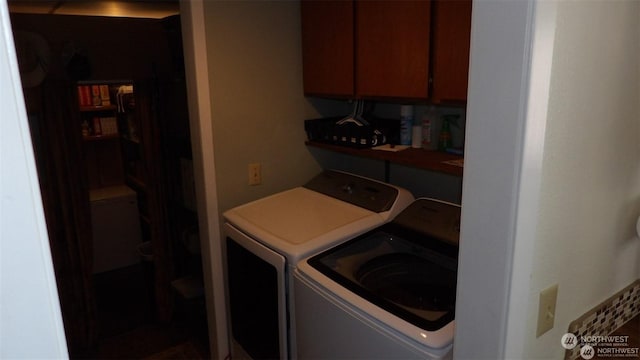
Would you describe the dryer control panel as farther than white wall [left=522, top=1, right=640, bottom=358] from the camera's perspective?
Yes

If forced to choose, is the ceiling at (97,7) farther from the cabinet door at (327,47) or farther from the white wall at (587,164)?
the white wall at (587,164)

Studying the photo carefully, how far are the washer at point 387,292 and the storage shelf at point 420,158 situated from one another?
0.20m

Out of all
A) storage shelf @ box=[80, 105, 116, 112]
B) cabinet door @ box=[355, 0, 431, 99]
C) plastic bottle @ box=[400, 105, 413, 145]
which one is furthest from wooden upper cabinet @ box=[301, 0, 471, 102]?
storage shelf @ box=[80, 105, 116, 112]

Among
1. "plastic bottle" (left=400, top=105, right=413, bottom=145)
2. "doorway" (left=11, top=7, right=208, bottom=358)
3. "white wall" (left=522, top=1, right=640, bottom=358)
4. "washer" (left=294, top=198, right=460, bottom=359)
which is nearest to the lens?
"white wall" (left=522, top=1, right=640, bottom=358)

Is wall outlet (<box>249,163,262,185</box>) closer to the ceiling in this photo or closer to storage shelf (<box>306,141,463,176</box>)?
storage shelf (<box>306,141,463,176</box>)

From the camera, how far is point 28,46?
104 inches

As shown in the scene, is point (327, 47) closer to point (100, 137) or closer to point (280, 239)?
point (280, 239)

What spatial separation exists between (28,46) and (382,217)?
2468 mm

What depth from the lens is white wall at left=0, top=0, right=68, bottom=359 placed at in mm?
369

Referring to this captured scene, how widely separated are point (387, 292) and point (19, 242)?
4.30 ft

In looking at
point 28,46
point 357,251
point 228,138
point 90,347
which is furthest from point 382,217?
point 28,46

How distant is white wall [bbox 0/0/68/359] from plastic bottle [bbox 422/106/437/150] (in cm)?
185

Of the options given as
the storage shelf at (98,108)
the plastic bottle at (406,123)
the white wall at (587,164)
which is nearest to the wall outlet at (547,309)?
the white wall at (587,164)

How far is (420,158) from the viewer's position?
1.85m
